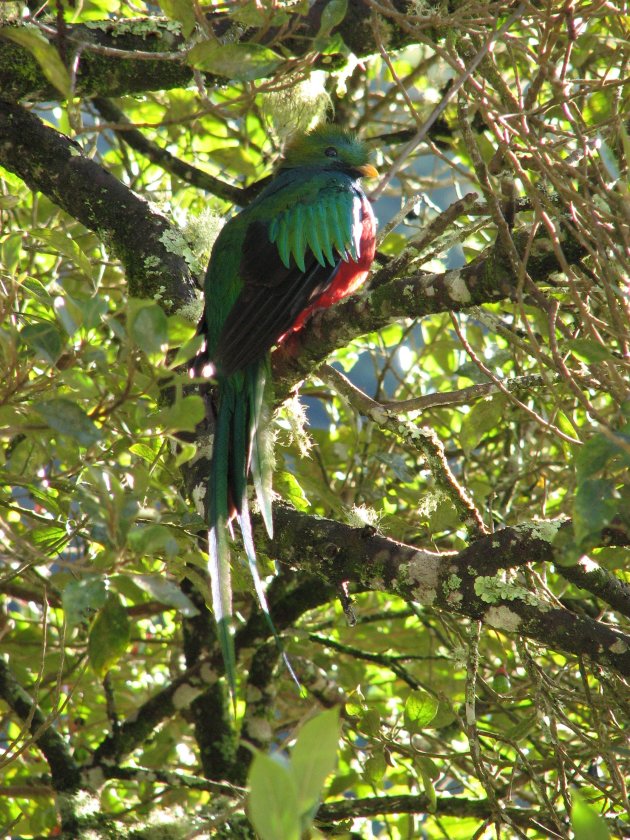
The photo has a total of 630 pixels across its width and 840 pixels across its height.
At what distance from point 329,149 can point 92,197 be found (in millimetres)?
1178

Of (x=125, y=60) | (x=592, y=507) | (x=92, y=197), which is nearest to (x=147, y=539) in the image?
(x=592, y=507)

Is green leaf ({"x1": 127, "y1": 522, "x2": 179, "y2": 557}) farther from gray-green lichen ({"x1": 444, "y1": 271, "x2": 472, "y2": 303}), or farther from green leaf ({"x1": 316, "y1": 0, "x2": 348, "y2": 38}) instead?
green leaf ({"x1": 316, "y1": 0, "x2": 348, "y2": 38})

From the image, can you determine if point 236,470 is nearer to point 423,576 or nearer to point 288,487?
point 288,487

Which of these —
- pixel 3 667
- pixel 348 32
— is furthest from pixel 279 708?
pixel 348 32

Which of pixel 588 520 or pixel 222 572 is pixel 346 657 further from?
pixel 588 520

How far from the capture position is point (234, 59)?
5.75ft

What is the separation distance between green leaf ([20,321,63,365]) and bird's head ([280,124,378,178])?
2.09 m

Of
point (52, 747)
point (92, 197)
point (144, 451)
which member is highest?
point (92, 197)

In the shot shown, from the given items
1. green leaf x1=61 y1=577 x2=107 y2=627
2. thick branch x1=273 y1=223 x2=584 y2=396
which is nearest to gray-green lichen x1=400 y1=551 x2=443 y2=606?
thick branch x1=273 y1=223 x2=584 y2=396

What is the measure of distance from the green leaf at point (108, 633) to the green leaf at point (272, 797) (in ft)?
1.93

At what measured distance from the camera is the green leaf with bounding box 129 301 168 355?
1446 millimetres

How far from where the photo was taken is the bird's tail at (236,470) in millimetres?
1772

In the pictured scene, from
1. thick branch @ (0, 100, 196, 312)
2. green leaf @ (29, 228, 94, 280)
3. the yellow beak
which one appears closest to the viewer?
green leaf @ (29, 228, 94, 280)

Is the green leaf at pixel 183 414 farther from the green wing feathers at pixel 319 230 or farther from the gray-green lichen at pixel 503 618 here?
the green wing feathers at pixel 319 230
